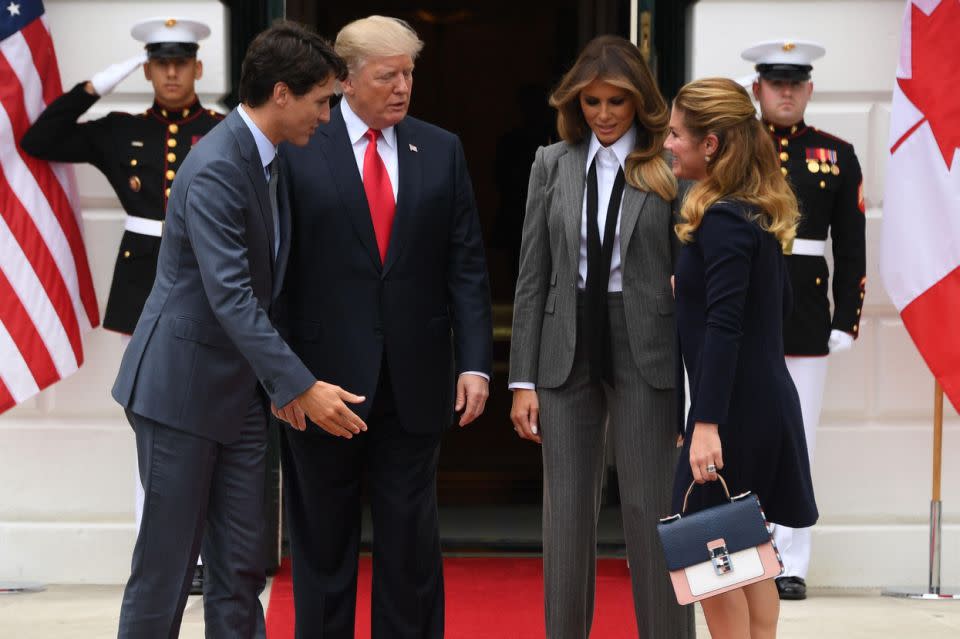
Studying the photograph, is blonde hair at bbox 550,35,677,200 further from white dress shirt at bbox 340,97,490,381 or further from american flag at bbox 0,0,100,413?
american flag at bbox 0,0,100,413

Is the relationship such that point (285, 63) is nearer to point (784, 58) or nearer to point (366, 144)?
point (366, 144)

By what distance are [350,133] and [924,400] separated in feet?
9.15

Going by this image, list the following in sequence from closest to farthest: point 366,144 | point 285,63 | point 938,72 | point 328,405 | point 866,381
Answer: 1. point 328,405
2. point 285,63
3. point 366,144
4. point 938,72
5. point 866,381

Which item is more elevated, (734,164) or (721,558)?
(734,164)

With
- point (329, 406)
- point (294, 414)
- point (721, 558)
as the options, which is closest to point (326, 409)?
point (329, 406)

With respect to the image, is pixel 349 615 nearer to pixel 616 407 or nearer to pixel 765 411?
pixel 616 407

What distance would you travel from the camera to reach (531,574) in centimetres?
552

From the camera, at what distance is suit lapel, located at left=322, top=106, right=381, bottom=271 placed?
370 cm

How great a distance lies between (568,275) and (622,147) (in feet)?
1.21

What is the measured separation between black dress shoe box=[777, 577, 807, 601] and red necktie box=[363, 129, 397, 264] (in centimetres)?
235

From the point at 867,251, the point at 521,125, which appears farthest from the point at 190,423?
the point at 521,125

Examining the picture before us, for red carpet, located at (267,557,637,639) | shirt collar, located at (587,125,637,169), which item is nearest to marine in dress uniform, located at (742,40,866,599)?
red carpet, located at (267,557,637,639)

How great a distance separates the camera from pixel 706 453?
10.5 ft

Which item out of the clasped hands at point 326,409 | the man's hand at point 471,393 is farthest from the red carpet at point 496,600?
the clasped hands at point 326,409
